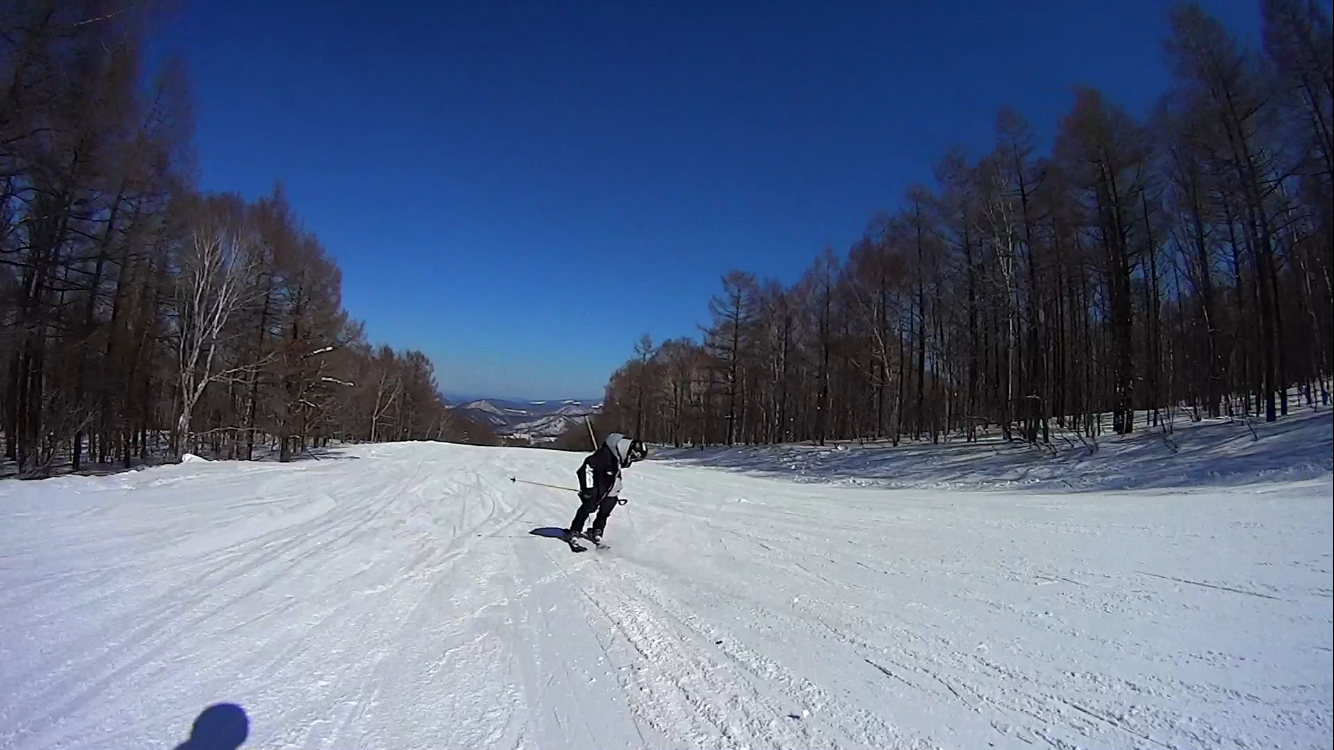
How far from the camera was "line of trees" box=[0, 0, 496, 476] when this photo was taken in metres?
12.6

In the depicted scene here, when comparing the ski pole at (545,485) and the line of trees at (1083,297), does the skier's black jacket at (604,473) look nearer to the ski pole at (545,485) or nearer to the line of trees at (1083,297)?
the line of trees at (1083,297)

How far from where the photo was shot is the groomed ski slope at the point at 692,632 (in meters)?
2.91

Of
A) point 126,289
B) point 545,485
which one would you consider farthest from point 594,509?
point 126,289

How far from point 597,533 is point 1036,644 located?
519 centimetres

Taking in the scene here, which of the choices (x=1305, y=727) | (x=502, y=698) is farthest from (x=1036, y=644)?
(x=502, y=698)

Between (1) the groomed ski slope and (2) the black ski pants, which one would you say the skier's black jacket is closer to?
(2) the black ski pants

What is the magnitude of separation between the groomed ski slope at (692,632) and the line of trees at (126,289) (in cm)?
980

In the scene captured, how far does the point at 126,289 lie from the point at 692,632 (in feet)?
90.8

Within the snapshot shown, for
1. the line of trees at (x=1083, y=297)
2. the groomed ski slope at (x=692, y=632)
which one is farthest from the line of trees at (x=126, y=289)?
the line of trees at (x=1083, y=297)

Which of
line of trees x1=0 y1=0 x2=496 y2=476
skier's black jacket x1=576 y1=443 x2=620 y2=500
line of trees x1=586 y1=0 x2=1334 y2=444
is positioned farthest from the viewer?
line of trees x1=0 y1=0 x2=496 y2=476

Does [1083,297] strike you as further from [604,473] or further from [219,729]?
[219,729]

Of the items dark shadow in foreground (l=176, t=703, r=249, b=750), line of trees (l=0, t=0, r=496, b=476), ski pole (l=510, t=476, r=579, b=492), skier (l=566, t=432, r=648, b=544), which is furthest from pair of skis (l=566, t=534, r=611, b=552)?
line of trees (l=0, t=0, r=496, b=476)

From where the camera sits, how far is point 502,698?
3.45 m

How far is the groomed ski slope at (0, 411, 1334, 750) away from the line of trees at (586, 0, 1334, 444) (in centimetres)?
69
